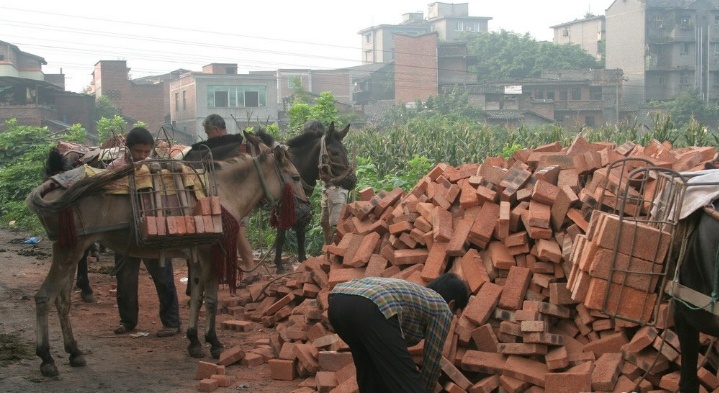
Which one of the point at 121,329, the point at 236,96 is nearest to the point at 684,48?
the point at 236,96

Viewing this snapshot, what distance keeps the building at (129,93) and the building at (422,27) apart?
37.4 meters

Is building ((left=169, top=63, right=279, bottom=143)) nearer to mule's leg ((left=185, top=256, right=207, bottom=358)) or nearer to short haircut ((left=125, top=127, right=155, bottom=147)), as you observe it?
short haircut ((left=125, top=127, right=155, bottom=147))

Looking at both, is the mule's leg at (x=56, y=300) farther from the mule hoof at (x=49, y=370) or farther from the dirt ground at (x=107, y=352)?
the dirt ground at (x=107, y=352)

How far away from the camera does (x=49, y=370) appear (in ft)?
22.5

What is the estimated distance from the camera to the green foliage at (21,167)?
20031 mm

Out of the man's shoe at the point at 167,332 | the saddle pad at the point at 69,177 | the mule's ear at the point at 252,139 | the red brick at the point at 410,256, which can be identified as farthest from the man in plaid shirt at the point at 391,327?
the man's shoe at the point at 167,332

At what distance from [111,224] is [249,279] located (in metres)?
4.22

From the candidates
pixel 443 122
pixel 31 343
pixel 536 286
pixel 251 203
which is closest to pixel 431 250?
pixel 536 286

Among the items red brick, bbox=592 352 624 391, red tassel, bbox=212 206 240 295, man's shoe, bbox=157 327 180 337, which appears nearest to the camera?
red brick, bbox=592 352 624 391

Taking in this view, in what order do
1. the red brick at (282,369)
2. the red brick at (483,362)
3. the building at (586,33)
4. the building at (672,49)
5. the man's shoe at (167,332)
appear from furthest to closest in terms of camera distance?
the building at (586,33) < the building at (672,49) < the man's shoe at (167,332) < the red brick at (282,369) < the red brick at (483,362)

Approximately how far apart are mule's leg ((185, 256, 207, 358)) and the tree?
59.8 metres

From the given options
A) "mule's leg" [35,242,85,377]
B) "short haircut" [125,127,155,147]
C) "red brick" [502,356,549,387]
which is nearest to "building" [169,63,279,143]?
"short haircut" [125,127,155,147]

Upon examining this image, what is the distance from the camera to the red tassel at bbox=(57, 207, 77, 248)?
6.93 metres

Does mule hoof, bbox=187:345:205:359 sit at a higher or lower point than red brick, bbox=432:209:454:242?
lower
